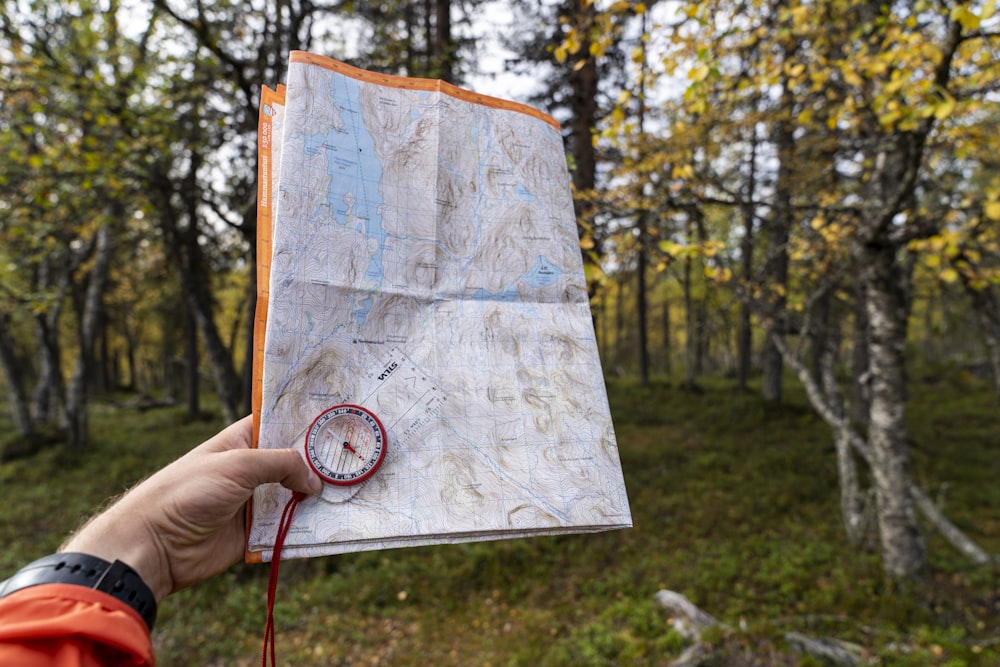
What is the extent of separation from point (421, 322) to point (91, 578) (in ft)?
2.98

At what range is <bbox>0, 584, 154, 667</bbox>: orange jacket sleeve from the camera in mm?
902

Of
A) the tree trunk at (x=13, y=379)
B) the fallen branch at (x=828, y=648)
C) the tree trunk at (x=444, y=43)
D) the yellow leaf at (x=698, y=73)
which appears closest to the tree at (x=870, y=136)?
the yellow leaf at (x=698, y=73)

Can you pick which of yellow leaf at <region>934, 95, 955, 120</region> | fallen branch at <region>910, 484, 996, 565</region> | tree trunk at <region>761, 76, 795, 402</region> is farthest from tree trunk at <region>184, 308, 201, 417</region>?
fallen branch at <region>910, 484, 996, 565</region>

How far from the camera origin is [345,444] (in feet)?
4.15

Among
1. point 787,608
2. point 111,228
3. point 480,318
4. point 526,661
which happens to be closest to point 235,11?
point 111,228

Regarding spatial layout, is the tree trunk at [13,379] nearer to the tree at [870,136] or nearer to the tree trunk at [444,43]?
the tree trunk at [444,43]

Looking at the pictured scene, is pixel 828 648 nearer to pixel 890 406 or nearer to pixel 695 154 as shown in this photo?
pixel 890 406

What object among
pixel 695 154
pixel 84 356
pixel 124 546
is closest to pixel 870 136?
pixel 695 154

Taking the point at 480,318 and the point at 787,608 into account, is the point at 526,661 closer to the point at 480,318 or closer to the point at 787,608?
the point at 787,608

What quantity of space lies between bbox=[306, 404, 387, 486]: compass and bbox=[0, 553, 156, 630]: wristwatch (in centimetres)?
44

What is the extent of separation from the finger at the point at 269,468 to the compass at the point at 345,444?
0.04 metres

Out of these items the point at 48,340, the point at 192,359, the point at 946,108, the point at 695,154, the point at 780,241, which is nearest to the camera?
the point at 946,108

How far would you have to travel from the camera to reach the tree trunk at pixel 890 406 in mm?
4770

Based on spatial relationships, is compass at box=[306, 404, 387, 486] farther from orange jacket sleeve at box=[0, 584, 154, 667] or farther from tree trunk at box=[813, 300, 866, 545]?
tree trunk at box=[813, 300, 866, 545]
